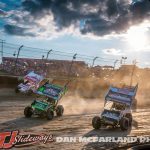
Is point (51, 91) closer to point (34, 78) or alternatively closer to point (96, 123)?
point (96, 123)

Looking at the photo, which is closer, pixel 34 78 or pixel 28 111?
pixel 28 111

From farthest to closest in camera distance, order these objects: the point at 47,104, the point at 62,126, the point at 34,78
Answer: the point at 34,78
the point at 47,104
the point at 62,126

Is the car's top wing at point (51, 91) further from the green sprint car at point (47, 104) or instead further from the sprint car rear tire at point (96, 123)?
the sprint car rear tire at point (96, 123)

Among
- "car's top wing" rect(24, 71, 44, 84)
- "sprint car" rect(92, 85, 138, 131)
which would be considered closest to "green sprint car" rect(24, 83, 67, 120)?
"sprint car" rect(92, 85, 138, 131)

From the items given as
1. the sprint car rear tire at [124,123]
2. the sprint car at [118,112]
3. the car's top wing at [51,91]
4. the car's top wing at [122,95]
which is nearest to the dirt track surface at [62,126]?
the sprint car rear tire at [124,123]

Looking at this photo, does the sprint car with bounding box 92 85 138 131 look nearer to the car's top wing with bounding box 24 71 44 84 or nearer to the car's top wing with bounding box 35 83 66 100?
the car's top wing with bounding box 35 83 66 100

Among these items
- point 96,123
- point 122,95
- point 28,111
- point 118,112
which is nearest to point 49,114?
point 28,111

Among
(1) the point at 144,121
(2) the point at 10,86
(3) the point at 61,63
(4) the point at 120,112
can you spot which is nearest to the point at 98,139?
(4) the point at 120,112

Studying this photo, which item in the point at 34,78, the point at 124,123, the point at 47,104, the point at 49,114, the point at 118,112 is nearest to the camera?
the point at 124,123

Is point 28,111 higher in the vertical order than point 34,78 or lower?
lower

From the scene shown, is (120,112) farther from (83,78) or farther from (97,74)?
(97,74)

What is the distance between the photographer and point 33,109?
17734 millimetres

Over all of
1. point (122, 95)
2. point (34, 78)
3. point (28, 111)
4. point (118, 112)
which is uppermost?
point (34, 78)

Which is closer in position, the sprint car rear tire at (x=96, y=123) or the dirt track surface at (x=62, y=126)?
the dirt track surface at (x=62, y=126)
